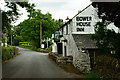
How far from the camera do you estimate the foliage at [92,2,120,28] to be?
8.15 meters

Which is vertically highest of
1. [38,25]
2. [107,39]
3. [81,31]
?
[38,25]

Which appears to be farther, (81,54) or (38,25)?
(38,25)

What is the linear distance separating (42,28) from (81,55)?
37.5 m

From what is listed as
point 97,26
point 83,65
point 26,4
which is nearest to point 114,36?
point 97,26

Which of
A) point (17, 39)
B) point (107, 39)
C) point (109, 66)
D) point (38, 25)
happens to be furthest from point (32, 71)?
point (17, 39)

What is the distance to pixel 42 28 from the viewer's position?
50.3 m

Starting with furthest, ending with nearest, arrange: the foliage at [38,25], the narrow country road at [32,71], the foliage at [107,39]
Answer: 1. the foliage at [38,25]
2. the narrow country road at [32,71]
3. the foliage at [107,39]

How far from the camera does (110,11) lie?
8375mm

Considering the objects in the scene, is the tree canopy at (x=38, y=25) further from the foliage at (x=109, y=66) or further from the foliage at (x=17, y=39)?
the foliage at (x=17, y=39)

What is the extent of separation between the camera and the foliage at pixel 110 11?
815cm

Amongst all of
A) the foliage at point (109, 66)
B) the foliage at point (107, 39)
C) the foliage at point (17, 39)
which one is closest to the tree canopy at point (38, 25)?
the foliage at point (109, 66)

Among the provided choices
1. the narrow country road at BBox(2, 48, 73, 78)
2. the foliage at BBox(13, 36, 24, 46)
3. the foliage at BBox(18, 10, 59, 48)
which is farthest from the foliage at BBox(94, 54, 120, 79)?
the foliage at BBox(13, 36, 24, 46)

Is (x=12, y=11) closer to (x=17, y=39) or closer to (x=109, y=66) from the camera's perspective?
(x=109, y=66)

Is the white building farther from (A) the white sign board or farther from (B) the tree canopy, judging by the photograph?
(B) the tree canopy
